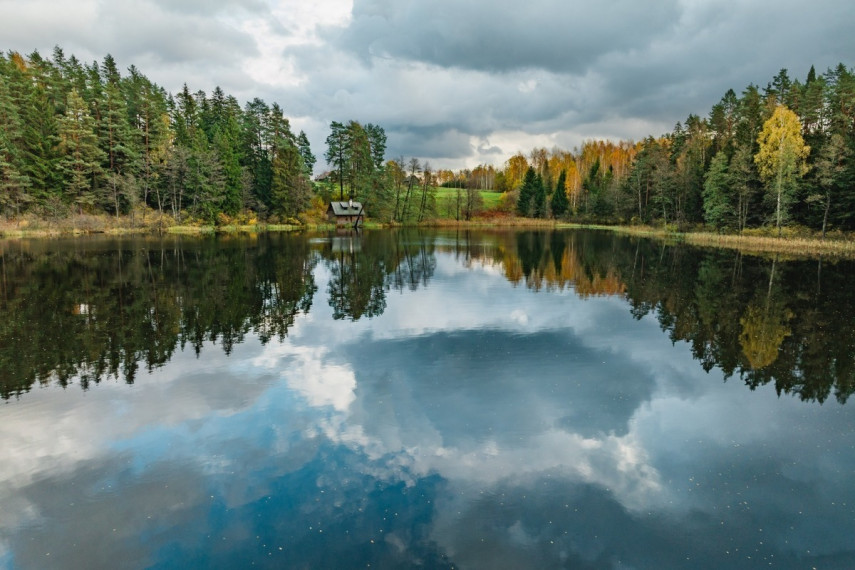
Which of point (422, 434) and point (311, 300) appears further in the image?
point (311, 300)

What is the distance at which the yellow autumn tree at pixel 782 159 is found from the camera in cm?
4841

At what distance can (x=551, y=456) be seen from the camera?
8.35 metres

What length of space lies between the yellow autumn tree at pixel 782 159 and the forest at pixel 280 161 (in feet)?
0.47

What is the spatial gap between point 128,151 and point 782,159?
7960 cm

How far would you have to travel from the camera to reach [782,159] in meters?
48.4

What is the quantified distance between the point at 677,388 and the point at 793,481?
13.1 ft

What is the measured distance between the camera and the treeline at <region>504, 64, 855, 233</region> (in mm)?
47344

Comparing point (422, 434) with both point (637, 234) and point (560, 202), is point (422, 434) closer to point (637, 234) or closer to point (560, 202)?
point (637, 234)

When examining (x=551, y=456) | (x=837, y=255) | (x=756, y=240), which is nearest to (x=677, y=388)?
(x=551, y=456)

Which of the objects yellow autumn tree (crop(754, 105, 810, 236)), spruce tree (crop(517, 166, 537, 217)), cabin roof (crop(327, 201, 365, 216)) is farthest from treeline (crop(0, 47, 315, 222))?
yellow autumn tree (crop(754, 105, 810, 236))

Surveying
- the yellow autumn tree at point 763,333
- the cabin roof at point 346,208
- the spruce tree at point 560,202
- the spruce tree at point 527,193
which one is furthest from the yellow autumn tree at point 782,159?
the cabin roof at point 346,208

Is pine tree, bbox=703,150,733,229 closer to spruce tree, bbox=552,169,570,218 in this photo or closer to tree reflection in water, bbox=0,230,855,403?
tree reflection in water, bbox=0,230,855,403

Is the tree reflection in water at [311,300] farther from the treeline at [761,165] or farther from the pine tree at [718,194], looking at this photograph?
the pine tree at [718,194]

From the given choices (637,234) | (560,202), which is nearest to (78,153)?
(637,234)
